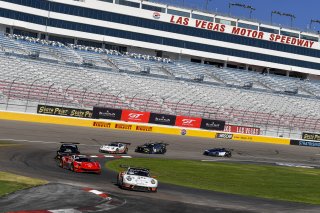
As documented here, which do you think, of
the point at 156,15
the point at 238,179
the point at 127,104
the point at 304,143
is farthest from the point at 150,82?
the point at 238,179

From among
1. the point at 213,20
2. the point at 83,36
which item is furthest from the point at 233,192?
the point at 213,20

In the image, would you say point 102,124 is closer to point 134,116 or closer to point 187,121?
point 134,116

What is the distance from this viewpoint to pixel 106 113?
195ft

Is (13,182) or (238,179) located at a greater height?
(13,182)

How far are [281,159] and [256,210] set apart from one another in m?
39.1

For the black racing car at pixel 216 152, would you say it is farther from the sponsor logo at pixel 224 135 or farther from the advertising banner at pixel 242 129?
the advertising banner at pixel 242 129

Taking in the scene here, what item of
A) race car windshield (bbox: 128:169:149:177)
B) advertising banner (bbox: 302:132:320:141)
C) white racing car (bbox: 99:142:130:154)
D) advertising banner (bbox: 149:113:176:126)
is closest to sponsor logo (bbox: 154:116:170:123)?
advertising banner (bbox: 149:113:176:126)

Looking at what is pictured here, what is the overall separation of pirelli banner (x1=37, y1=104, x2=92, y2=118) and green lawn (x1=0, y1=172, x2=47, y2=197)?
29.7 meters

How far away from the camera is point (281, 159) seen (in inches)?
2336

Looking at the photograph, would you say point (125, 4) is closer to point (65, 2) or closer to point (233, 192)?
point (65, 2)

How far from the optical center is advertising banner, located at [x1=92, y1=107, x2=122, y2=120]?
58.6 m

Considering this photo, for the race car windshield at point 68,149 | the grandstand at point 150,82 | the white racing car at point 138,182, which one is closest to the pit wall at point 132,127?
the grandstand at point 150,82

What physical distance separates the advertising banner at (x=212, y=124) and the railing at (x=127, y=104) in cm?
111

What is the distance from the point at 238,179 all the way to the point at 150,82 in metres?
40.0
